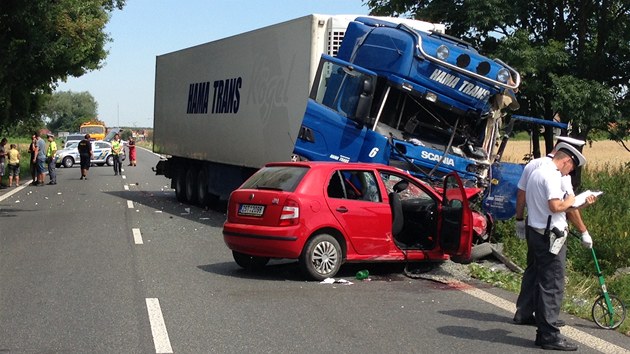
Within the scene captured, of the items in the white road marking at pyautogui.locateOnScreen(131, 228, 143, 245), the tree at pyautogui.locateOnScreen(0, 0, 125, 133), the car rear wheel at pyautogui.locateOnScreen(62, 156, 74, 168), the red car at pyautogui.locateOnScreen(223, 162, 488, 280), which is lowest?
the car rear wheel at pyautogui.locateOnScreen(62, 156, 74, 168)

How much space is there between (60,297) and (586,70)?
18.8m

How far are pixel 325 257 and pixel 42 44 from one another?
17.8 m

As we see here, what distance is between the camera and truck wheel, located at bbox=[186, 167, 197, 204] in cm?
2344

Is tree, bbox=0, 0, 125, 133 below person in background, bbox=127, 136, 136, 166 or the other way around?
the other way around

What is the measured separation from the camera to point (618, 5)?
2514 centimetres

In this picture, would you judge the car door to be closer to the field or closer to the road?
the road

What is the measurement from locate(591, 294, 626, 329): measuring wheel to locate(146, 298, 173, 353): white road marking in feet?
13.2

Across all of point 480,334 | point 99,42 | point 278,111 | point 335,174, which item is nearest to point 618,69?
point 278,111

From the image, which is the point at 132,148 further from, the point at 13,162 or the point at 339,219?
the point at 339,219

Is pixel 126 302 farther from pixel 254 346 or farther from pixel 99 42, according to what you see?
pixel 99 42

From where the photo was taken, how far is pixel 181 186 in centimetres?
2467

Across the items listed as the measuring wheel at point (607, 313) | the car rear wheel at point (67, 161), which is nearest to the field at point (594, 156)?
the measuring wheel at point (607, 313)

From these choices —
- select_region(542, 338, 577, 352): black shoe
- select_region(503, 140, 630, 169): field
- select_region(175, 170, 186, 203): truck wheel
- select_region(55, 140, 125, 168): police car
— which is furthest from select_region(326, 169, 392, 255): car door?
select_region(55, 140, 125, 168): police car

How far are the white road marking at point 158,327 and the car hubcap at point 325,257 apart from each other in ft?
7.14
